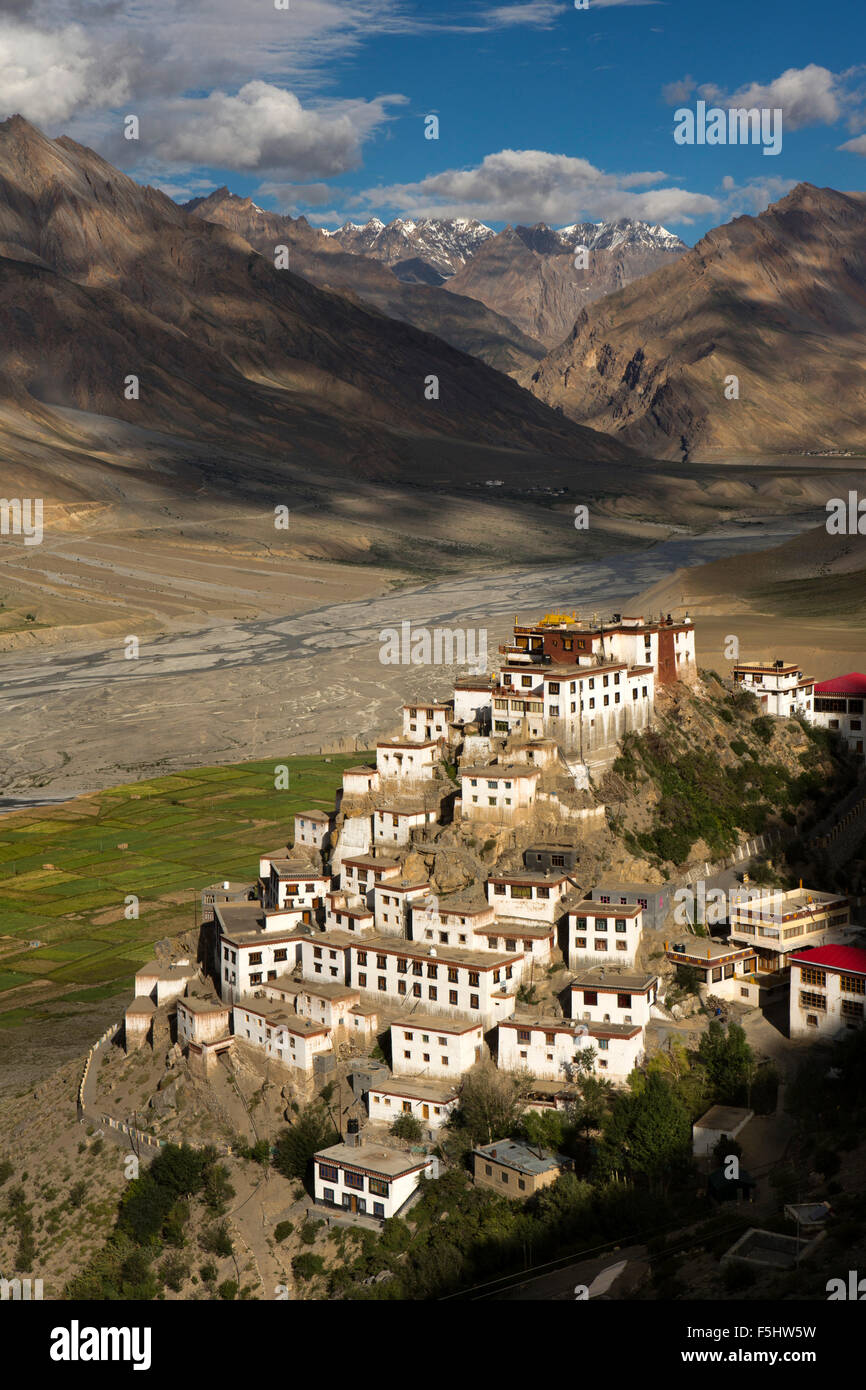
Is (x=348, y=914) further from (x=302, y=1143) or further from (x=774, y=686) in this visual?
(x=774, y=686)

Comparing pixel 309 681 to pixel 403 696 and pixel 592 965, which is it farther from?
pixel 592 965

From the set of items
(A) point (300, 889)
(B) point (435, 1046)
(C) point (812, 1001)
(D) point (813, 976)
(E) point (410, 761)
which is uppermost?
(E) point (410, 761)

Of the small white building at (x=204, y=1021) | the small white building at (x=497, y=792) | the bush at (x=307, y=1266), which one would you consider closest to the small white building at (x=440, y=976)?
the small white building at (x=204, y=1021)

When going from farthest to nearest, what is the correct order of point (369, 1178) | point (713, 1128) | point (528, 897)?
point (528, 897) → point (369, 1178) → point (713, 1128)

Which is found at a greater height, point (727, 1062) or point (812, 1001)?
point (812, 1001)

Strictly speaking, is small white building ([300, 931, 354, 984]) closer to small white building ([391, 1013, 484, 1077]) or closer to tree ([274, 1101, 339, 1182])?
small white building ([391, 1013, 484, 1077])

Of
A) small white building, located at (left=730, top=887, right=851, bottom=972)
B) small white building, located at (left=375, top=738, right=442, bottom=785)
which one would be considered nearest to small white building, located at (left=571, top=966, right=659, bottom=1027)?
small white building, located at (left=730, top=887, right=851, bottom=972)

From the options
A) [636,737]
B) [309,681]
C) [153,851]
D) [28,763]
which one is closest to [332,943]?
[636,737]

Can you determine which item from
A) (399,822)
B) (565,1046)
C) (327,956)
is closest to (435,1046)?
(565,1046)
